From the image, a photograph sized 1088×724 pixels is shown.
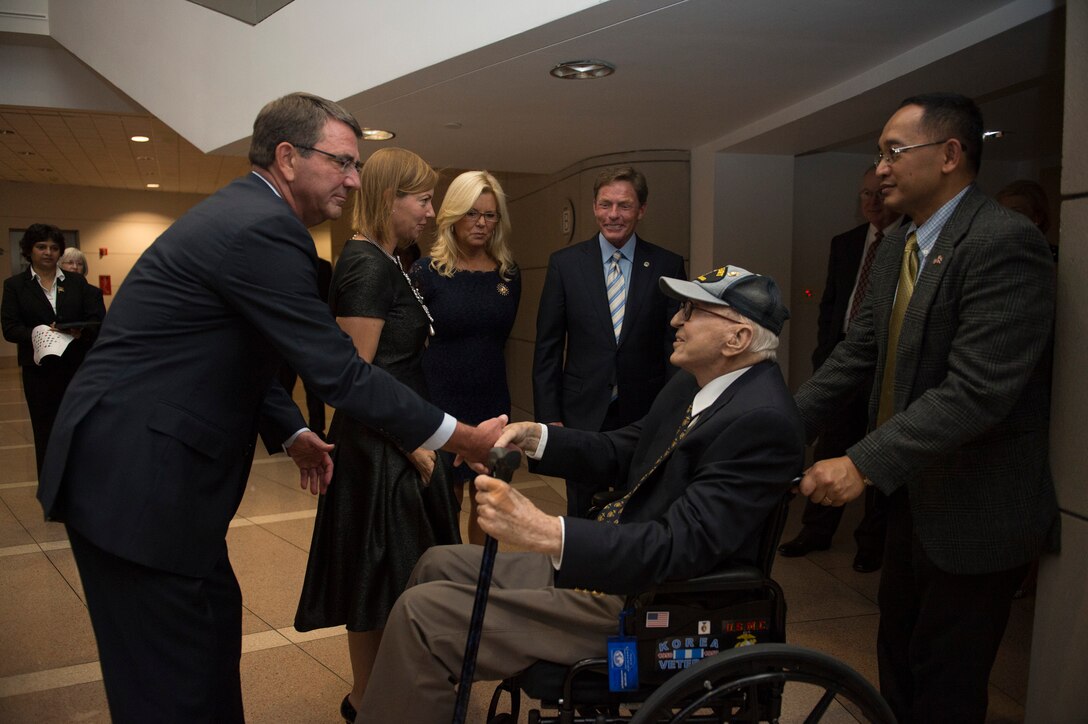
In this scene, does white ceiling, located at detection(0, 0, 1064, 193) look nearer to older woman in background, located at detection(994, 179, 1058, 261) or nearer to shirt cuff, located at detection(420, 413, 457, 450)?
older woman in background, located at detection(994, 179, 1058, 261)

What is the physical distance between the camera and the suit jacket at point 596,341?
3.12 m

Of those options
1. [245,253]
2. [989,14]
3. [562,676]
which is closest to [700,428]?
[562,676]

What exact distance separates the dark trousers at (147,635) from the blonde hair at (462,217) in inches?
59.6

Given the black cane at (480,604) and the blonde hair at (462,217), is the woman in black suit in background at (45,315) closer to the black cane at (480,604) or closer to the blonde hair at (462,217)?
the blonde hair at (462,217)

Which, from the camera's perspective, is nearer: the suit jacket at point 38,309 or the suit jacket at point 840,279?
the suit jacket at point 840,279

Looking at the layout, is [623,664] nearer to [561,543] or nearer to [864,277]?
[561,543]

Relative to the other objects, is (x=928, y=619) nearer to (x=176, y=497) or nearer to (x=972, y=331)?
(x=972, y=331)

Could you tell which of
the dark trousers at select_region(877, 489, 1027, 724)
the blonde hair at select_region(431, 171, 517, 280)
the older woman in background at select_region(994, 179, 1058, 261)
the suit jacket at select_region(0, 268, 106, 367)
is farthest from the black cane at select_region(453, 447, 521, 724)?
the suit jacket at select_region(0, 268, 106, 367)

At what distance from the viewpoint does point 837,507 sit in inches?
144

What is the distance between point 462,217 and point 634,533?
1670mm

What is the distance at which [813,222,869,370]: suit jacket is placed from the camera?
12.3ft

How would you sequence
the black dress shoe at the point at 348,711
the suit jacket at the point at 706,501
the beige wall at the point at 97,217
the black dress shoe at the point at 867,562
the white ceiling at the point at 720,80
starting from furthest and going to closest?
the beige wall at the point at 97,217 < the black dress shoe at the point at 867,562 < the white ceiling at the point at 720,80 < the black dress shoe at the point at 348,711 < the suit jacket at the point at 706,501

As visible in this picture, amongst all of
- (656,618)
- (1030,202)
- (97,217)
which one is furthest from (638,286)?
(97,217)

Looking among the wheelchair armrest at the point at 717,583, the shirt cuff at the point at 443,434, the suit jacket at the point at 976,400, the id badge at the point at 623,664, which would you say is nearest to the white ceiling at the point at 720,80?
the suit jacket at the point at 976,400
